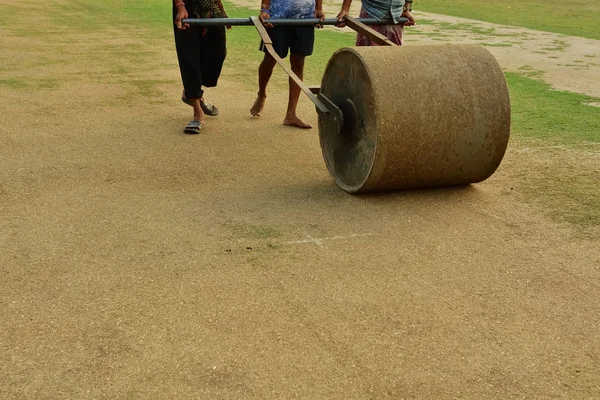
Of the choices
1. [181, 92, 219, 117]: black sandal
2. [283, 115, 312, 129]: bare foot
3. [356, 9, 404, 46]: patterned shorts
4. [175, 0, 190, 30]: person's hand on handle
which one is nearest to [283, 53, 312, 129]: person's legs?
[283, 115, 312, 129]: bare foot

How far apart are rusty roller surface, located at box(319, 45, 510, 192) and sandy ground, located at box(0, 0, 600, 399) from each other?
219 mm

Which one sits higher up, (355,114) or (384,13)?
(384,13)

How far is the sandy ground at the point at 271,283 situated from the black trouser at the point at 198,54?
69 cm

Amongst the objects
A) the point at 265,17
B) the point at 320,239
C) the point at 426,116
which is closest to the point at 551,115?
the point at 265,17

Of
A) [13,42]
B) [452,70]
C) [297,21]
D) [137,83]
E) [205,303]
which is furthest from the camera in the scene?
[13,42]

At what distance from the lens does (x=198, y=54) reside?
682 centimetres

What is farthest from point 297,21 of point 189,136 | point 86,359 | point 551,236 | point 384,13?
point 86,359

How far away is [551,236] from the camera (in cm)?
461

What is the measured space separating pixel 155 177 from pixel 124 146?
3.11 feet

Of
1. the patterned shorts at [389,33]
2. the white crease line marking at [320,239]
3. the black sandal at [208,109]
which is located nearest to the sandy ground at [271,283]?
the white crease line marking at [320,239]

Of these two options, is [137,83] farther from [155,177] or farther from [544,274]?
[544,274]

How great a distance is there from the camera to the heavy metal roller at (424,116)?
481 centimetres

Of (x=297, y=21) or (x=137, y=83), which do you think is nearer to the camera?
(x=297, y=21)

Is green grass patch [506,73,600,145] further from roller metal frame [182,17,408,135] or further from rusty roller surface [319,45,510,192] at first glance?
rusty roller surface [319,45,510,192]
